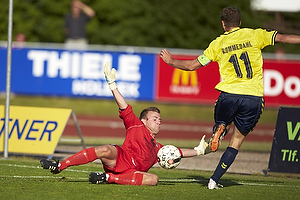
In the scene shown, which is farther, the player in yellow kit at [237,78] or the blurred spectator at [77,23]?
the blurred spectator at [77,23]

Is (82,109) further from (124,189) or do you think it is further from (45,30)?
(124,189)

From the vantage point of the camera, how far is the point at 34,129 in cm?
1167

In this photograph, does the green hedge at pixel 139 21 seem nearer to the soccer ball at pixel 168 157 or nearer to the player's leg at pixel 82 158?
the soccer ball at pixel 168 157

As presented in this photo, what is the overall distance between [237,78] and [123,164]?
1909mm

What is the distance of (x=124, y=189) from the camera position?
8227mm

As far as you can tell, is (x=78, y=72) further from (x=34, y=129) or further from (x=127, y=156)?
(x=127, y=156)

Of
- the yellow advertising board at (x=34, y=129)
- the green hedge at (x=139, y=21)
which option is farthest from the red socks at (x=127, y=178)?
the green hedge at (x=139, y=21)

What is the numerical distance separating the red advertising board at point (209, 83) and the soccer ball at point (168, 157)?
11263 mm

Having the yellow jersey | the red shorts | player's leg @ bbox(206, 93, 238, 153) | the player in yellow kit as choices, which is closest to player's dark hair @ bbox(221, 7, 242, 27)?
the player in yellow kit

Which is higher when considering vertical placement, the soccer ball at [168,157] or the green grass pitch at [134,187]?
the soccer ball at [168,157]

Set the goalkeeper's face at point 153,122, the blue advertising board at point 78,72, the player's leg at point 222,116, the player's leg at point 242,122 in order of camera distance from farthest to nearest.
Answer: the blue advertising board at point 78,72 < the goalkeeper's face at point 153,122 < the player's leg at point 242,122 < the player's leg at point 222,116

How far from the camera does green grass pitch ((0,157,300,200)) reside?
781cm

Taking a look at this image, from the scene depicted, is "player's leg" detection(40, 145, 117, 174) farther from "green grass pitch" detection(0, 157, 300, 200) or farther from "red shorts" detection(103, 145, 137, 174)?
"green grass pitch" detection(0, 157, 300, 200)

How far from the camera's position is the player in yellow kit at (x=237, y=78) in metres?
8.60
